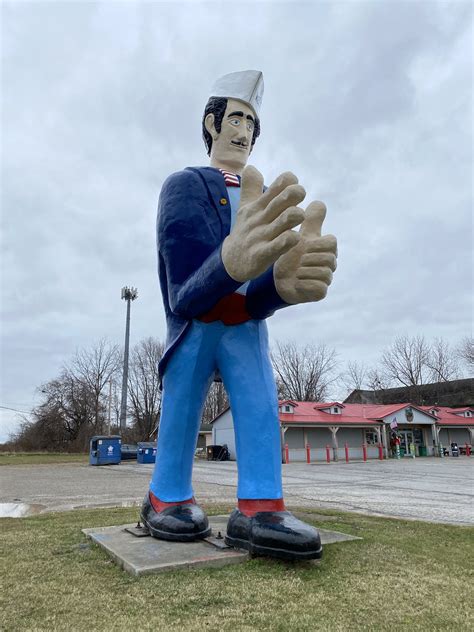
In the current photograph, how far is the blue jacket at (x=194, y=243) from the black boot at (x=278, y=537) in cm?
126

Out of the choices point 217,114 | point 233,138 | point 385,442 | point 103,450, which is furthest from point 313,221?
point 385,442

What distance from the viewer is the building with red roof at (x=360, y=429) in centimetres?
2264

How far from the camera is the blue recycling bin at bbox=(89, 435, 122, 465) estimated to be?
18344 mm

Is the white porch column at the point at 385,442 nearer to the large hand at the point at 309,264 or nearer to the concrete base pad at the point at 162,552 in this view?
the concrete base pad at the point at 162,552

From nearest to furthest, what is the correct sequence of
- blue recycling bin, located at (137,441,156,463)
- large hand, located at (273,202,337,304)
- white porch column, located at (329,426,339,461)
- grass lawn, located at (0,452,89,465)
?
large hand, located at (273,202,337,304) → grass lawn, located at (0,452,89,465) → blue recycling bin, located at (137,441,156,463) → white porch column, located at (329,426,339,461)

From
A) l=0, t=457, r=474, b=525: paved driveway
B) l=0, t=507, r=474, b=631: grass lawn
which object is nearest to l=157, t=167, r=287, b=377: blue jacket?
l=0, t=507, r=474, b=631: grass lawn

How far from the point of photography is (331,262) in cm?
289

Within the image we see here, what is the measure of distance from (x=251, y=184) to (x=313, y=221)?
45 cm

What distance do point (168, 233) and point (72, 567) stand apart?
6.99ft

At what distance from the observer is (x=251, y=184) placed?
2.82 m

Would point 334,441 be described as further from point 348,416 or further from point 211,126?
point 211,126

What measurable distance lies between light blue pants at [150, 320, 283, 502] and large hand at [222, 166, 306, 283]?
2.35ft

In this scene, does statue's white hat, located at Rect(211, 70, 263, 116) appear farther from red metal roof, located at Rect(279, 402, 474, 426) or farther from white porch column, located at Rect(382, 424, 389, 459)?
white porch column, located at Rect(382, 424, 389, 459)

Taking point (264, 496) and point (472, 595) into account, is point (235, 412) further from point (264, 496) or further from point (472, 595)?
point (472, 595)
